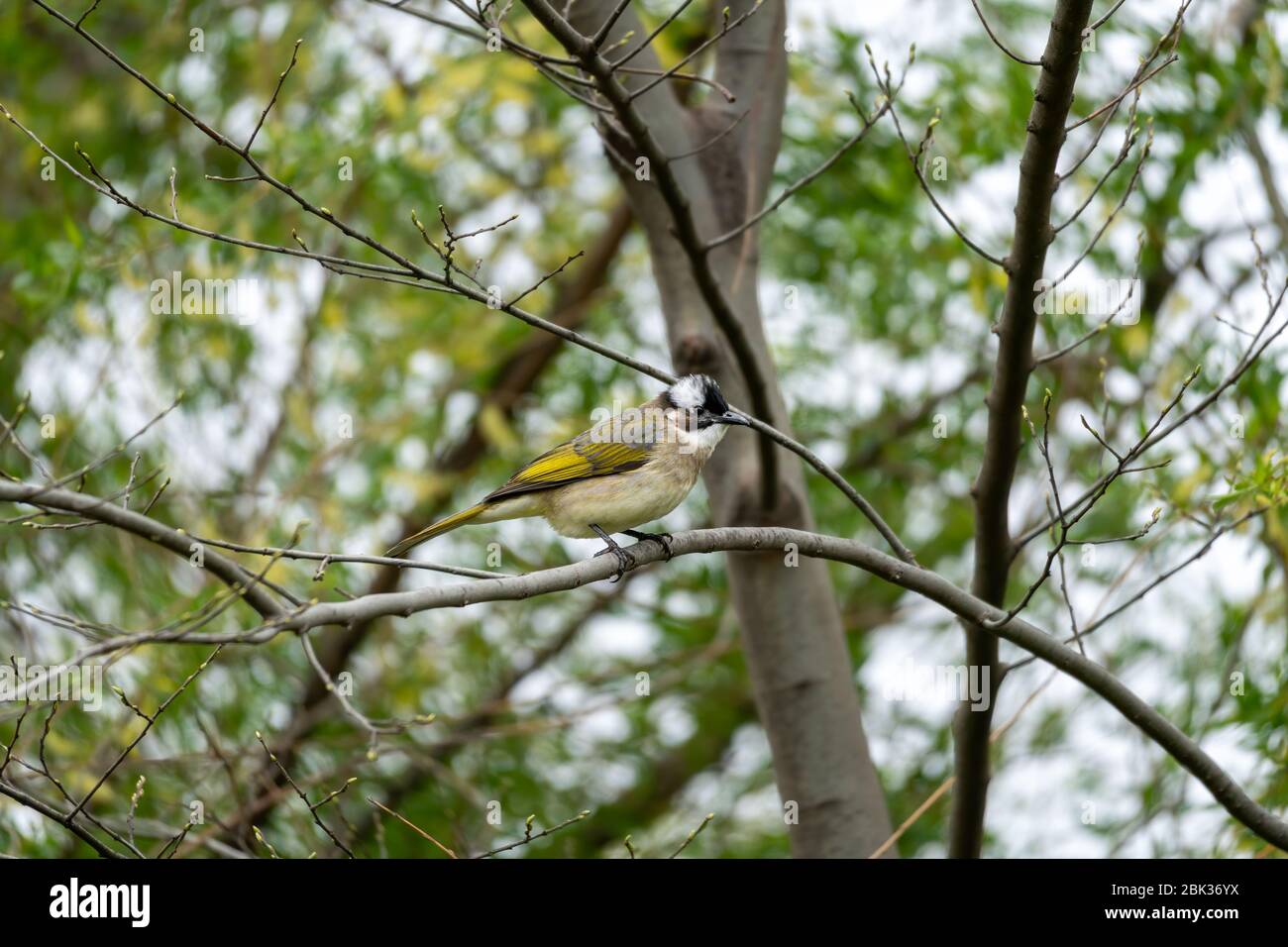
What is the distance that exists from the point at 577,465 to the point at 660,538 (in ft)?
3.59

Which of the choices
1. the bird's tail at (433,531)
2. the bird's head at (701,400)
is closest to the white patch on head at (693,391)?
the bird's head at (701,400)

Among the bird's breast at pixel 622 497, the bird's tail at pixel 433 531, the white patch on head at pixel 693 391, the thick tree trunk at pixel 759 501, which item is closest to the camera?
the bird's tail at pixel 433 531

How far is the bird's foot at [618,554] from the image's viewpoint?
4156mm

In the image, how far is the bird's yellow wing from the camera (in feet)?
17.6

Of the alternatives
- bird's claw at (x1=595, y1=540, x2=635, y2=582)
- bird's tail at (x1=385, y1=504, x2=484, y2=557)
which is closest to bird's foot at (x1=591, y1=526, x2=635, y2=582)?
bird's claw at (x1=595, y1=540, x2=635, y2=582)

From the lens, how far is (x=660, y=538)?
450cm

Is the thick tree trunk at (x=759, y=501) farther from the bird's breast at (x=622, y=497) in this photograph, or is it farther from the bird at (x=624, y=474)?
the bird's breast at (x=622, y=497)

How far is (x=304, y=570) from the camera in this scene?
7.38 meters

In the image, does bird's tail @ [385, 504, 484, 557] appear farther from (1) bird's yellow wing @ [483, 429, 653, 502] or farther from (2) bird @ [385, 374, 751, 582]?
(1) bird's yellow wing @ [483, 429, 653, 502]

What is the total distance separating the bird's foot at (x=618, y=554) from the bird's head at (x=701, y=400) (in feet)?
1.94

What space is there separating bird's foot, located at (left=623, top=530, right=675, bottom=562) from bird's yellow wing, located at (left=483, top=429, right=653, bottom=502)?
267mm

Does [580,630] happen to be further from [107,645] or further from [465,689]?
[107,645]

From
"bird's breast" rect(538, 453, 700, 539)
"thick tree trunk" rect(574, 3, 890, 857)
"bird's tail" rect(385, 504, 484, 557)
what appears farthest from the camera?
"thick tree trunk" rect(574, 3, 890, 857)
